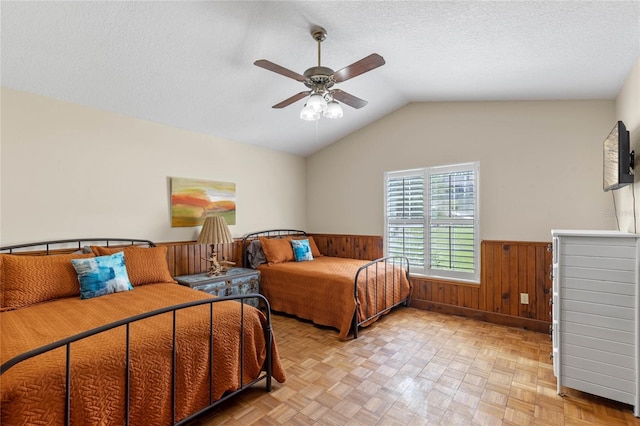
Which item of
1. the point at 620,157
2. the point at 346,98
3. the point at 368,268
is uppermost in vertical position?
the point at 346,98

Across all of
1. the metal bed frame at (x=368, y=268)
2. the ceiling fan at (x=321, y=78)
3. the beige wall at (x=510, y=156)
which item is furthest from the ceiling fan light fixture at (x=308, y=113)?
the beige wall at (x=510, y=156)

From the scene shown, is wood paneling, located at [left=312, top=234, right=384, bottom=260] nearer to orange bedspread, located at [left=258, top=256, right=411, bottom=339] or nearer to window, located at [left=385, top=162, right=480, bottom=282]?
window, located at [left=385, top=162, right=480, bottom=282]

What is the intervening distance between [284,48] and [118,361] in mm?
2505

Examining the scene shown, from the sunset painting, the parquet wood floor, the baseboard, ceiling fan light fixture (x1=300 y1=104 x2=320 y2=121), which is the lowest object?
the parquet wood floor

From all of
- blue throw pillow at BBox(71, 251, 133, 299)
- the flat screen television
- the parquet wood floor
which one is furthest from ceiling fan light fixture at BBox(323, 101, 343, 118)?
blue throw pillow at BBox(71, 251, 133, 299)

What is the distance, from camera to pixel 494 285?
11.6ft

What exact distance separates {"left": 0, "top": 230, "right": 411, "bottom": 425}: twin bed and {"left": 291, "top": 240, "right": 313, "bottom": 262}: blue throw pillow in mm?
1059

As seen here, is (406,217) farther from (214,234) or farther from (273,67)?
(273,67)

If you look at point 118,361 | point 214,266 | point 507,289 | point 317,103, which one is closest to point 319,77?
point 317,103

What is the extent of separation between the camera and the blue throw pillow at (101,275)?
2344mm

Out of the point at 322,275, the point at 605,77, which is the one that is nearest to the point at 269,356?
the point at 322,275

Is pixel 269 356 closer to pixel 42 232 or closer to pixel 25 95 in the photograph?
pixel 42 232

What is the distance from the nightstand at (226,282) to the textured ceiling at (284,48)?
71.0 inches

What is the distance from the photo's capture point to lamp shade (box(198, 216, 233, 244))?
3.45 metres
